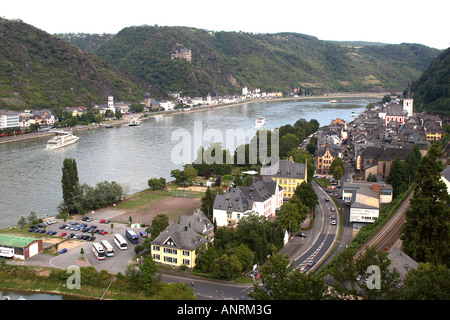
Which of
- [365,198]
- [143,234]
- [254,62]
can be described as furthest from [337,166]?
[254,62]

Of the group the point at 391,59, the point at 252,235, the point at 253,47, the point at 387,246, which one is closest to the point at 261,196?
the point at 252,235

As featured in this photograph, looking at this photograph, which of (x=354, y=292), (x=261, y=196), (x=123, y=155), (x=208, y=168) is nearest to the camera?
(x=354, y=292)

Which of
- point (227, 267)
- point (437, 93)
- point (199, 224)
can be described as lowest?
point (227, 267)

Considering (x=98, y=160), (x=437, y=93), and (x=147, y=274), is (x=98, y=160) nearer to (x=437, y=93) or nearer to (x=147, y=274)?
(x=147, y=274)

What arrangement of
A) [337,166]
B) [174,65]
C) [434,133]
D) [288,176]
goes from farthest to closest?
1. [174,65]
2. [434,133]
3. [337,166]
4. [288,176]

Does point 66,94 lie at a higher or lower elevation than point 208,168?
higher

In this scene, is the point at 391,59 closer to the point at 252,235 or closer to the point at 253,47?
the point at 253,47
